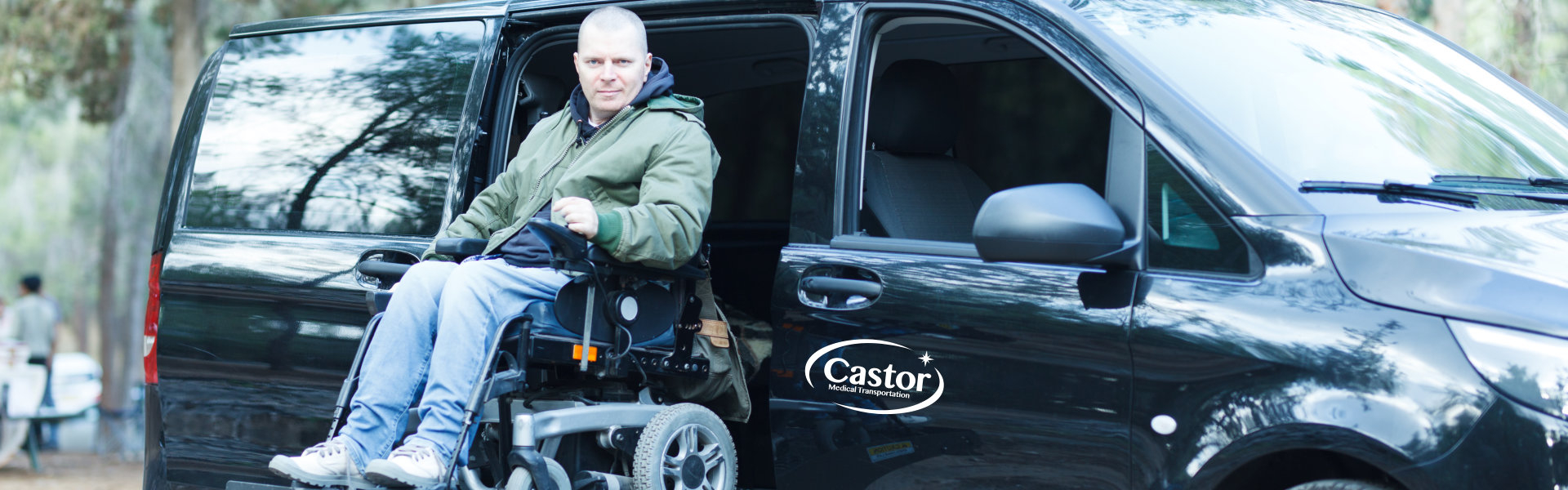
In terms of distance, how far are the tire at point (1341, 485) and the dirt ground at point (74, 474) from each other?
10.9m

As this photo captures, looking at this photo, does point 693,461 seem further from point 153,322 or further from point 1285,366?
point 153,322

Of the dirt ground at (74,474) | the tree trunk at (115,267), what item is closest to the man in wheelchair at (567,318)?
the dirt ground at (74,474)

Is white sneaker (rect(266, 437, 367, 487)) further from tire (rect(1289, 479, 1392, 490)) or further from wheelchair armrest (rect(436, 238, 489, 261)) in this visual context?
tire (rect(1289, 479, 1392, 490))

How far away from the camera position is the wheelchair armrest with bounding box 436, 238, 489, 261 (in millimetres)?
3805

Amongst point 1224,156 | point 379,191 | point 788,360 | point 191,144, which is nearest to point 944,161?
point 788,360

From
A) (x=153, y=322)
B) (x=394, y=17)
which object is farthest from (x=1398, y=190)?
(x=153, y=322)

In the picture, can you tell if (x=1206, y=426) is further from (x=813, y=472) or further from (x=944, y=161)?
(x=944, y=161)

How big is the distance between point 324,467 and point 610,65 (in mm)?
1289

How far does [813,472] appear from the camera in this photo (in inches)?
140

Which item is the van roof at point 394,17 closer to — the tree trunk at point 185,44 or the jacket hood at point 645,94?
the jacket hood at point 645,94

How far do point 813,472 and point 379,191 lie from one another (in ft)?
5.71

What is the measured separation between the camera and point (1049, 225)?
3014mm

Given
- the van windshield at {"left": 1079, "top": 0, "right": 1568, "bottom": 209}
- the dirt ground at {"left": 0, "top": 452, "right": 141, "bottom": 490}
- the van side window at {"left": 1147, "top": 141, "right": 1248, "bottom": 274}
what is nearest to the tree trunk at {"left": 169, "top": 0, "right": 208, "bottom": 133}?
the dirt ground at {"left": 0, "top": 452, "right": 141, "bottom": 490}

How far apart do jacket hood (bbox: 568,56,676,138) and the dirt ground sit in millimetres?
9086
